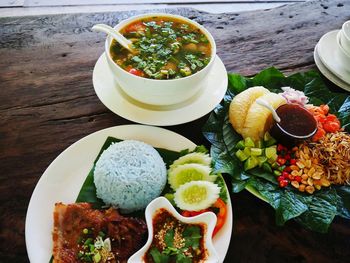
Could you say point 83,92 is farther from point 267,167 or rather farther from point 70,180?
point 267,167

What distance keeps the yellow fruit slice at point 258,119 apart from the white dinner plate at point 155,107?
0.61ft

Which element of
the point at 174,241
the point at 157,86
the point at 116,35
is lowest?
the point at 174,241

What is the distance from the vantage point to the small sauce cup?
1709 millimetres

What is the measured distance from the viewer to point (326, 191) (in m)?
1.65

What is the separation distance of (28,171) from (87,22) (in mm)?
1201

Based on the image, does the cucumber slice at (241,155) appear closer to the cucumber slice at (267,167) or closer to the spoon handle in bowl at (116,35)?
the cucumber slice at (267,167)

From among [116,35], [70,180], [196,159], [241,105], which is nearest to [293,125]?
[241,105]

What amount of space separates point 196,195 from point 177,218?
130 millimetres

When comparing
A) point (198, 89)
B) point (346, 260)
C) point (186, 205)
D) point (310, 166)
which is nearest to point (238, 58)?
point (198, 89)

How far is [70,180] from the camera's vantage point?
1.59 m

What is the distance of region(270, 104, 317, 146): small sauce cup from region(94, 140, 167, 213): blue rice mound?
23.2 inches

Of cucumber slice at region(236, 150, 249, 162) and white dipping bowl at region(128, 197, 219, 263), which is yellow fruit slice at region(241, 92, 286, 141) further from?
white dipping bowl at region(128, 197, 219, 263)

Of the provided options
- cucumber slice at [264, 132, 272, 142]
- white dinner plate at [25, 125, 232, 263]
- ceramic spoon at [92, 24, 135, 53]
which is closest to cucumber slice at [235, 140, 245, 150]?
cucumber slice at [264, 132, 272, 142]

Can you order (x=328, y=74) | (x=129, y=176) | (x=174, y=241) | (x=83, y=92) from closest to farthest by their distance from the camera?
(x=174, y=241)
(x=129, y=176)
(x=83, y=92)
(x=328, y=74)
